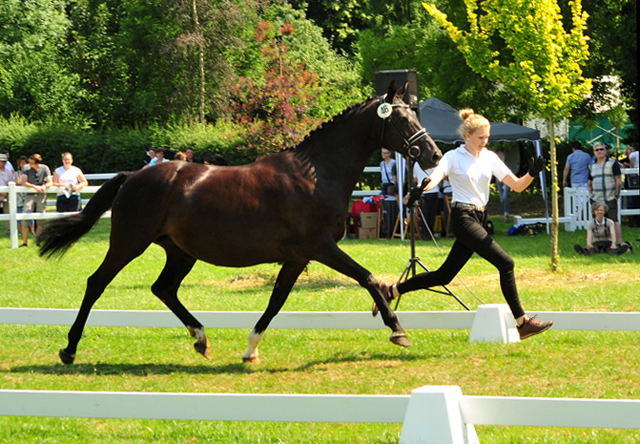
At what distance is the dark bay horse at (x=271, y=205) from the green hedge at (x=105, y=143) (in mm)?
23493

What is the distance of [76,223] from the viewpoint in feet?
23.7

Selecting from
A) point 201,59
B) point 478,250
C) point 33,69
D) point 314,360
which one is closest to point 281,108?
point 314,360

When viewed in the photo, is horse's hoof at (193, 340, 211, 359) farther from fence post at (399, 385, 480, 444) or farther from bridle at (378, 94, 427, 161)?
fence post at (399, 385, 480, 444)

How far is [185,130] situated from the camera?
33.3m

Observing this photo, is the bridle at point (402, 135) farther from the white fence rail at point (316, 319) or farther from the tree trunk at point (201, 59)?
the tree trunk at point (201, 59)

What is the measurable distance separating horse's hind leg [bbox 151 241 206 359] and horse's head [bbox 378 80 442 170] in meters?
2.12

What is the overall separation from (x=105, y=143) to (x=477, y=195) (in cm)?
2872

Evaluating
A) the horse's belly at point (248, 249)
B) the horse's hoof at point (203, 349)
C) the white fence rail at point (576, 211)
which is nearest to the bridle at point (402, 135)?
the horse's belly at point (248, 249)

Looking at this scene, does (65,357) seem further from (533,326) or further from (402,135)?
(533,326)

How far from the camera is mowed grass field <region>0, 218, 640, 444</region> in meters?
4.95

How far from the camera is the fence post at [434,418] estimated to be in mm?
4023

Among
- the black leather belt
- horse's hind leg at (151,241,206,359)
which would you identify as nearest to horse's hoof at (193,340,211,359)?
horse's hind leg at (151,241,206,359)

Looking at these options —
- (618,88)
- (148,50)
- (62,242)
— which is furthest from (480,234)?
(148,50)

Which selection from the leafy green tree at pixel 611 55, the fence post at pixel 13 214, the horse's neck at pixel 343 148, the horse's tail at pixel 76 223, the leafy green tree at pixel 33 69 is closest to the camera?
the horse's neck at pixel 343 148
